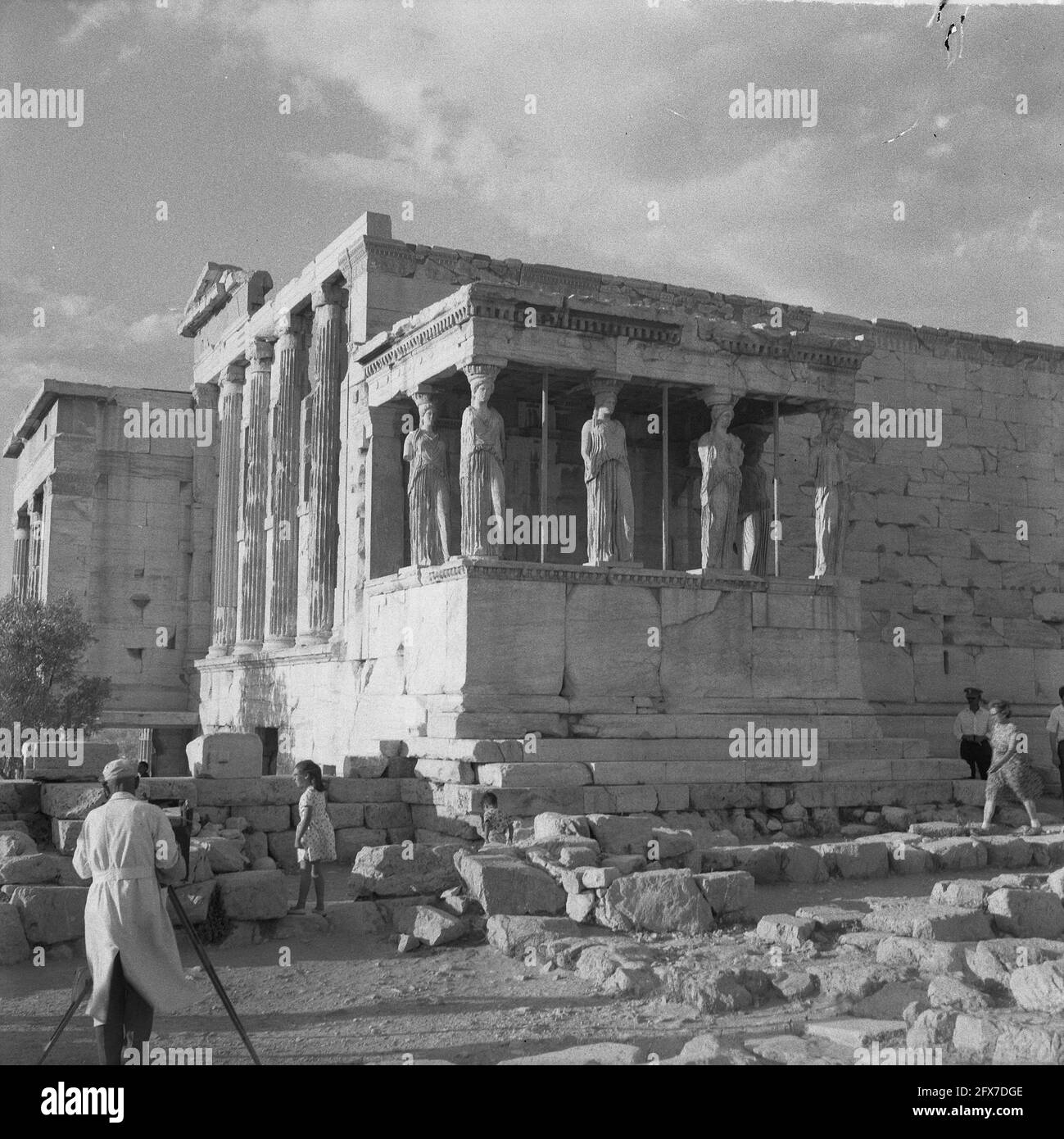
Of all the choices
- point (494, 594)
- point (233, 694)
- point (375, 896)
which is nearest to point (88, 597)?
point (233, 694)

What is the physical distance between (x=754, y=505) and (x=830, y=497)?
102 centimetres

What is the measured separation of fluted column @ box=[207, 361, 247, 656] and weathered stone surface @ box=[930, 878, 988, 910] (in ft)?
45.3

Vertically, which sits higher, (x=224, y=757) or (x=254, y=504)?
(x=254, y=504)

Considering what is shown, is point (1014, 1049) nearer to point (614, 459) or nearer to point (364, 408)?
point (614, 459)

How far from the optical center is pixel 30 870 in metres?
9.11

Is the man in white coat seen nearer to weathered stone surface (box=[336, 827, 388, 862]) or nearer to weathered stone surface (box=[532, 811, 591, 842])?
weathered stone surface (box=[532, 811, 591, 842])

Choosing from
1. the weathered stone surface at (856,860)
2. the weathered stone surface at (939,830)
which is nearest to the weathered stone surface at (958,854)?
the weathered stone surface at (856,860)

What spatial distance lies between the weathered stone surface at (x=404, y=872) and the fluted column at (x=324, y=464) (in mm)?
7572

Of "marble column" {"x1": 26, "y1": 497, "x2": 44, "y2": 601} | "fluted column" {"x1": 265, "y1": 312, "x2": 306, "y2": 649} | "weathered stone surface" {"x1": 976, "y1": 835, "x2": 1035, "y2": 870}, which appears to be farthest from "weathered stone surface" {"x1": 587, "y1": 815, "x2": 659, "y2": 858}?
"marble column" {"x1": 26, "y1": 497, "x2": 44, "y2": 601}

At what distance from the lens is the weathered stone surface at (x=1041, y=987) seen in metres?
6.54

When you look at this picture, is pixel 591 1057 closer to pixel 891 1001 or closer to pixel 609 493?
pixel 891 1001

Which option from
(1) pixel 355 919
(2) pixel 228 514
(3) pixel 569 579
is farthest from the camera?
(2) pixel 228 514

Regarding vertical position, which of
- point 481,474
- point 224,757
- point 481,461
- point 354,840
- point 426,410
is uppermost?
point 426,410

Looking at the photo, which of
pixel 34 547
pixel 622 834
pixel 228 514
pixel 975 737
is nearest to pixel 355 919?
pixel 622 834
